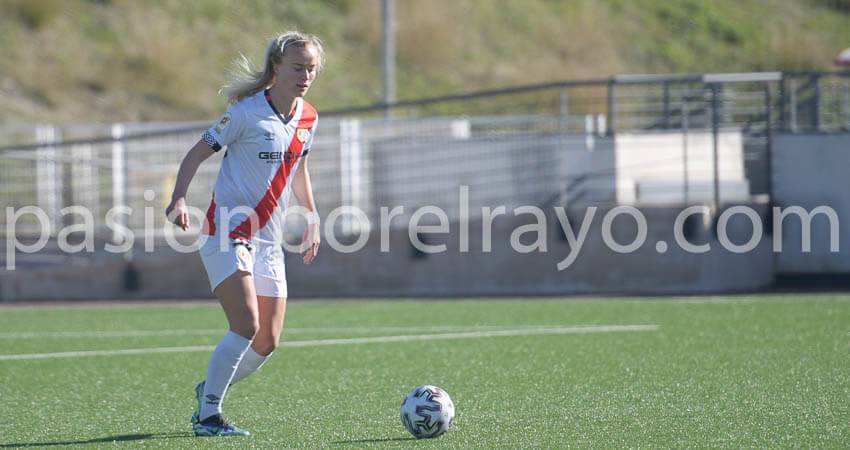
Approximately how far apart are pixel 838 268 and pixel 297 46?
11.1 m

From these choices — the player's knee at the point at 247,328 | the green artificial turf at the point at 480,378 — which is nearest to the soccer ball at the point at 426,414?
the green artificial turf at the point at 480,378

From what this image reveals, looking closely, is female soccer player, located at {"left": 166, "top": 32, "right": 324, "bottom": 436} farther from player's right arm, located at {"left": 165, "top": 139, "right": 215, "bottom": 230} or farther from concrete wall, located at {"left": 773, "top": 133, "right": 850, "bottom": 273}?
concrete wall, located at {"left": 773, "top": 133, "right": 850, "bottom": 273}

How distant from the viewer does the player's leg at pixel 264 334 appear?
6.57 metres

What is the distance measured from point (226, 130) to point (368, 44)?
92.0ft

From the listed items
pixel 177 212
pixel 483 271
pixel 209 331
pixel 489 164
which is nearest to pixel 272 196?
pixel 177 212

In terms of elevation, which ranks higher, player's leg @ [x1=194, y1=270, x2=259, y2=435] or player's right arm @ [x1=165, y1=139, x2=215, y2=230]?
player's right arm @ [x1=165, y1=139, x2=215, y2=230]

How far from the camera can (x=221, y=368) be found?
6.39 m

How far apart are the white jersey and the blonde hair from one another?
50 millimetres

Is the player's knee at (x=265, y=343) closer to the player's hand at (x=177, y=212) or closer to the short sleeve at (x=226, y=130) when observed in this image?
the player's hand at (x=177, y=212)

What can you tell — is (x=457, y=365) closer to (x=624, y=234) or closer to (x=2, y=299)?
(x=624, y=234)

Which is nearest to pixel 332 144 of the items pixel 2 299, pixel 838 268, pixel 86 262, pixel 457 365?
pixel 86 262

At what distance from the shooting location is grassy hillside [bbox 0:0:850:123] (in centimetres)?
2905

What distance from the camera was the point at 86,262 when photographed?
16.3 meters

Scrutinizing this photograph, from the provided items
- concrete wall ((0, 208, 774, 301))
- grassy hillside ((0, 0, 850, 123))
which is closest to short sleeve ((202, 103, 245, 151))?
concrete wall ((0, 208, 774, 301))
